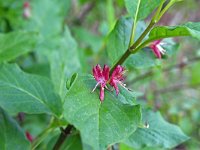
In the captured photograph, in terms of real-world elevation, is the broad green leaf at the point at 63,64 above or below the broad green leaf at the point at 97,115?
below

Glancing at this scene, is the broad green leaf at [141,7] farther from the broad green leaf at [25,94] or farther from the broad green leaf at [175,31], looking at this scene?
the broad green leaf at [25,94]

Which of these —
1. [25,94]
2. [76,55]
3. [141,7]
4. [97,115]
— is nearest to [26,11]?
[76,55]

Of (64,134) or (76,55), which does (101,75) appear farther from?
(76,55)

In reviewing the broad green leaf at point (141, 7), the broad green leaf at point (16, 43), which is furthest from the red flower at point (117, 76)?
the broad green leaf at point (16, 43)

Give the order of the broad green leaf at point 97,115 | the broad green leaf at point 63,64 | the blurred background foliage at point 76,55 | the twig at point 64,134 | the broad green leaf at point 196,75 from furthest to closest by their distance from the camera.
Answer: the broad green leaf at point 196,75 < the blurred background foliage at point 76,55 < the broad green leaf at point 63,64 < the twig at point 64,134 < the broad green leaf at point 97,115

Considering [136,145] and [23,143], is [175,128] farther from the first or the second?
[23,143]

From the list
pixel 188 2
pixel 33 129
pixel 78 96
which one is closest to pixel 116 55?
pixel 78 96

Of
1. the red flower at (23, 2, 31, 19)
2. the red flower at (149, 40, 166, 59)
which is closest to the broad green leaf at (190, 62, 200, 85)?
the red flower at (23, 2, 31, 19)
